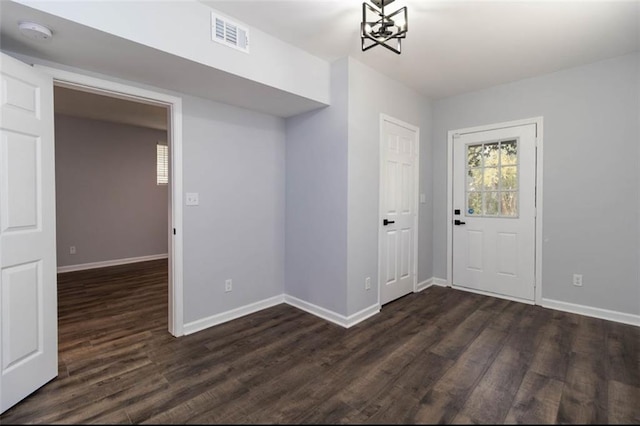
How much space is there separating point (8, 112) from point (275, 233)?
88.0 inches

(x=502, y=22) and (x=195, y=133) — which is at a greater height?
(x=502, y=22)

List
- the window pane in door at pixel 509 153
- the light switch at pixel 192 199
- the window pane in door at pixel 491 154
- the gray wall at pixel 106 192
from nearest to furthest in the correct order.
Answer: the light switch at pixel 192 199, the window pane in door at pixel 509 153, the window pane in door at pixel 491 154, the gray wall at pixel 106 192

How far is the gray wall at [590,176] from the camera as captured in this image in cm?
284

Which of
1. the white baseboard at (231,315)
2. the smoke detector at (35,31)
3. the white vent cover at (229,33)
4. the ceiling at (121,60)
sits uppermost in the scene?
the white vent cover at (229,33)

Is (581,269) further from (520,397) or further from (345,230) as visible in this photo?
(345,230)

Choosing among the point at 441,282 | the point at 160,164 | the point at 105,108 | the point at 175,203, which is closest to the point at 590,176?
the point at 441,282

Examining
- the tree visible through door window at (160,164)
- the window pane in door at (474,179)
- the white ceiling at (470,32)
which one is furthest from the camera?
the tree visible through door window at (160,164)

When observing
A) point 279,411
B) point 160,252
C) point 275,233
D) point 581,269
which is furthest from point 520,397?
point 160,252

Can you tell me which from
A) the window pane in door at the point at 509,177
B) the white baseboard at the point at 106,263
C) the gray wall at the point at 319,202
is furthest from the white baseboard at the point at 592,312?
the white baseboard at the point at 106,263

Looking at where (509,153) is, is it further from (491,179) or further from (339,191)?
(339,191)

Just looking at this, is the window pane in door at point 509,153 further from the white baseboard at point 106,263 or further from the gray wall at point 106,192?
the white baseboard at point 106,263

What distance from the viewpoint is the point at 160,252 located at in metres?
6.03

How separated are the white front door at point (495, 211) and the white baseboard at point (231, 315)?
7.56ft

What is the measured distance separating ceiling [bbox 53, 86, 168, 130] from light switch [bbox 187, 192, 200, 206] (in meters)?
1.91
